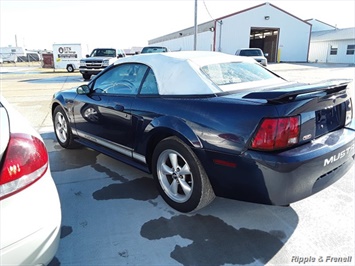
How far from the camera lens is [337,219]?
9.00 ft

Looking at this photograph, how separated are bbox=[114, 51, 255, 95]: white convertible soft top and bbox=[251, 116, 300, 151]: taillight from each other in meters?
0.66

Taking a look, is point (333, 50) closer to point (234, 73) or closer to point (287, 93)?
point (234, 73)

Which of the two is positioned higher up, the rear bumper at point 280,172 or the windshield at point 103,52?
the windshield at point 103,52

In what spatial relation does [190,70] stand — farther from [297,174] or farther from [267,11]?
[267,11]

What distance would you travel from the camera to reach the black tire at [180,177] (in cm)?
258

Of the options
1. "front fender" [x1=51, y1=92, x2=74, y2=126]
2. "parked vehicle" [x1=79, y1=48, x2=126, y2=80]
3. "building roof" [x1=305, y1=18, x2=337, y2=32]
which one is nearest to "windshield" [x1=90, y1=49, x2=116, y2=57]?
"parked vehicle" [x1=79, y1=48, x2=126, y2=80]

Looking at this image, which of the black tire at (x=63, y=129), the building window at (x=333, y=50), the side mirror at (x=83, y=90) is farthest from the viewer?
the building window at (x=333, y=50)

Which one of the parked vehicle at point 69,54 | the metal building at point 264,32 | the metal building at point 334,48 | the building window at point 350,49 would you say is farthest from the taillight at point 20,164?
the building window at point 350,49

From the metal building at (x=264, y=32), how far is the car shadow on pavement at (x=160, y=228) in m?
31.2

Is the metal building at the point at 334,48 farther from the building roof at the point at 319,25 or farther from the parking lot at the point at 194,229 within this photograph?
the parking lot at the point at 194,229

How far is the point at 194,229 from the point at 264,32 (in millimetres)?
41680

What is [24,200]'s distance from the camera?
1527 mm

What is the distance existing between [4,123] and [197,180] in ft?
5.23

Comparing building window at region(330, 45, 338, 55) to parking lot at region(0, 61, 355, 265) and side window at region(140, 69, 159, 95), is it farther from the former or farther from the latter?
side window at region(140, 69, 159, 95)
